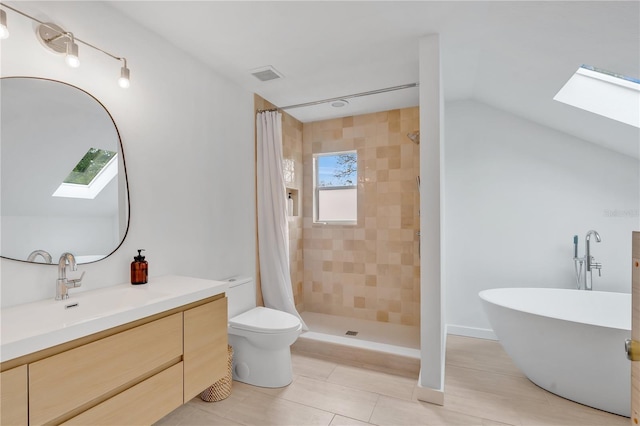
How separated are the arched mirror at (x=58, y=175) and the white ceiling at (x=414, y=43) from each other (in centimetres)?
71

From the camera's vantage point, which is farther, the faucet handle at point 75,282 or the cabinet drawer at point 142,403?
the faucet handle at point 75,282

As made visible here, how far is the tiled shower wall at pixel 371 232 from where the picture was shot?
3.35m

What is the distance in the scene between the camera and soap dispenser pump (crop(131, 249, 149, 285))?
176 centimetres

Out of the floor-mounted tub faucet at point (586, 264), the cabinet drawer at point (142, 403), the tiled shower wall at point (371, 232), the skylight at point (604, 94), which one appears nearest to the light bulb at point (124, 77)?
the cabinet drawer at point (142, 403)

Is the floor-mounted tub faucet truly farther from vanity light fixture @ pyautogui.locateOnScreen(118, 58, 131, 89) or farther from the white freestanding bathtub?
vanity light fixture @ pyautogui.locateOnScreen(118, 58, 131, 89)

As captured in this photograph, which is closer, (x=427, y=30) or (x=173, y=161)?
(x=427, y=30)

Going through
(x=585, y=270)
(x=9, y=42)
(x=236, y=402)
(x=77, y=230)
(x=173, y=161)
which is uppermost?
(x=9, y=42)

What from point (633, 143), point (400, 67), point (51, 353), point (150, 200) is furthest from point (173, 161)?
point (633, 143)

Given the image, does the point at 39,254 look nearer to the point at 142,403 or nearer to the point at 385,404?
the point at 142,403

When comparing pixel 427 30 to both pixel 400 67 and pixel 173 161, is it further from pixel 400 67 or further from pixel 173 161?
pixel 173 161

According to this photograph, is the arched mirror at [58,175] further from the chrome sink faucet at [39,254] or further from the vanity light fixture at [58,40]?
the vanity light fixture at [58,40]

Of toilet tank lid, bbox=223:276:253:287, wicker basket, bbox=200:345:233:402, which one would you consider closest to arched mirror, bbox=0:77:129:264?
toilet tank lid, bbox=223:276:253:287

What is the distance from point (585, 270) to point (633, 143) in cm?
Answer: 112

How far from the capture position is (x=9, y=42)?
134 cm
